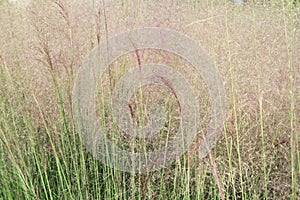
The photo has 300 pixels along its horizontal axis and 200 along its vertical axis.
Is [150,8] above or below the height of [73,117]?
above

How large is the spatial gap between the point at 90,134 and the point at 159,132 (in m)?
0.24

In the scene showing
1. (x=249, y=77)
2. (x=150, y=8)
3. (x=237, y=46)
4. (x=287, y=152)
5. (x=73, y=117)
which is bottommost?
(x=287, y=152)

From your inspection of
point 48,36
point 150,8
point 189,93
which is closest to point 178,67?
point 189,93

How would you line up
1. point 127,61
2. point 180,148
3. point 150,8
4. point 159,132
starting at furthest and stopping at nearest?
1. point 150,8
2. point 127,61
3. point 159,132
4. point 180,148

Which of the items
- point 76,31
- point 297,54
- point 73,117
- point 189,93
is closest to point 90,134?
point 73,117

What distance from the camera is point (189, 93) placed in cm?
145

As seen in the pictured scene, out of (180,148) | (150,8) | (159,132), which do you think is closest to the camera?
(180,148)

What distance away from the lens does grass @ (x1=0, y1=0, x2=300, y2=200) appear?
4.61 ft

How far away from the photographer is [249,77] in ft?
5.09

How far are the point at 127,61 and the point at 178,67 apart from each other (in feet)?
0.70

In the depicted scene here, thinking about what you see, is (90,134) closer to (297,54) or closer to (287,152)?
(287,152)

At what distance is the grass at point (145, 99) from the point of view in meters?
1.41

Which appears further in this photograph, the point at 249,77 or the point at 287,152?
the point at 249,77

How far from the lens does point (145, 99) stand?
159cm
